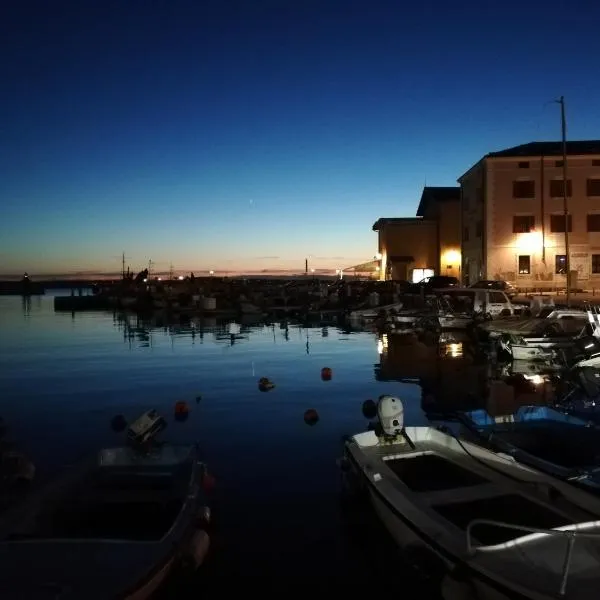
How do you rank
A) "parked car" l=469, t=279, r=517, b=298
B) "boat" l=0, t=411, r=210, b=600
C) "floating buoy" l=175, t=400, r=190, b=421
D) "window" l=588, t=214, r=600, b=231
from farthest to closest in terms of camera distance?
1. "window" l=588, t=214, r=600, b=231
2. "parked car" l=469, t=279, r=517, b=298
3. "floating buoy" l=175, t=400, r=190, b=421
4. "boat" l=0, t=411, r=210, b=600

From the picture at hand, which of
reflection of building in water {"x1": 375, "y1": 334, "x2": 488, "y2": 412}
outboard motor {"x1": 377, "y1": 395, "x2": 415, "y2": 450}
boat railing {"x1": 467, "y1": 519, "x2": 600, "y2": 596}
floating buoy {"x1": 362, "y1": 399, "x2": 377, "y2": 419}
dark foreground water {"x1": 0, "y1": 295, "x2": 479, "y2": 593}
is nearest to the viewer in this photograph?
boat railing {"x1": 467, "y1": 519, "x2": 600, "y2": 596}

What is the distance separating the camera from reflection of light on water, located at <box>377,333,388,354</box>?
28423 mm

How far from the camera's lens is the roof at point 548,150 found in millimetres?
45156

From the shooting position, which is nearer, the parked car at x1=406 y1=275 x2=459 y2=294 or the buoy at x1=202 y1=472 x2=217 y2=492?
the buoy at x1=202 y1=472 x2=217 y2=492

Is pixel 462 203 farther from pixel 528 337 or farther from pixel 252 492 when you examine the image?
pixel 252 492

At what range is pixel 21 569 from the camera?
6500mm

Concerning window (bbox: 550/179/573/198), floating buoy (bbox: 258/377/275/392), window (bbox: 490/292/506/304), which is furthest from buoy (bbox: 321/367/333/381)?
window (bbox: 550/179/573/198)

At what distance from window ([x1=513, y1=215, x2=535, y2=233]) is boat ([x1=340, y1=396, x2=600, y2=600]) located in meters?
38.3

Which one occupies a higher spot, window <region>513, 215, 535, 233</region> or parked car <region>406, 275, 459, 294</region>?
window <region>513, 215, 535, 233</region>

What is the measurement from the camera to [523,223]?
45.8 metres

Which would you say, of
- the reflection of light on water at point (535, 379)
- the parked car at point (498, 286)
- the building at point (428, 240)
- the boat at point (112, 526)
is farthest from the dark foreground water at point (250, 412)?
the building at point (428, 240)

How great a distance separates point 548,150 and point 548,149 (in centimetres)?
33

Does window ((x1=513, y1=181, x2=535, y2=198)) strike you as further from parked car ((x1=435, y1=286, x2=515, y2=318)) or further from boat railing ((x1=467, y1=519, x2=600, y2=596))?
boat railing ((x1=467, y1=519, x2=600, y2=596))

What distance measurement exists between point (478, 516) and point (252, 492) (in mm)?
3484
